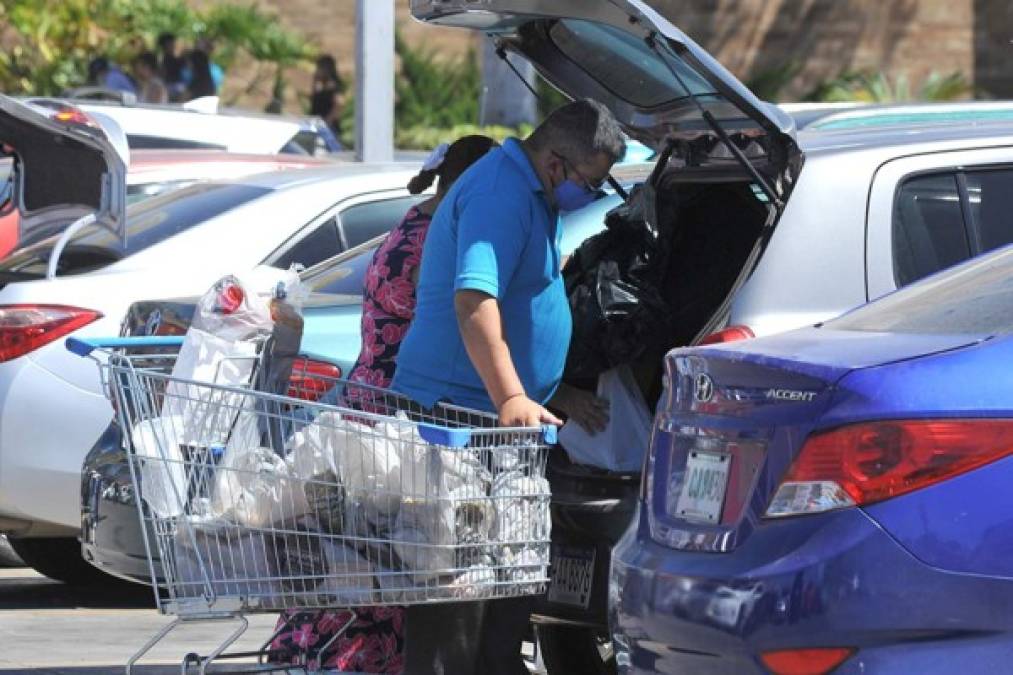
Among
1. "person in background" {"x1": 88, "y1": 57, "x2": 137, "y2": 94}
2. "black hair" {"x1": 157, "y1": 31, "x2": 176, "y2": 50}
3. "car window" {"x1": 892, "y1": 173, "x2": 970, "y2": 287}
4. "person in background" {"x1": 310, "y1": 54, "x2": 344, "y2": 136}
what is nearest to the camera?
"car window" {"x1": 892, "y1": 173, "x2": 970, "y2": 287}

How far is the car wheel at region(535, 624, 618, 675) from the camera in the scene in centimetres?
598

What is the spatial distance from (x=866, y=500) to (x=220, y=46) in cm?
2186

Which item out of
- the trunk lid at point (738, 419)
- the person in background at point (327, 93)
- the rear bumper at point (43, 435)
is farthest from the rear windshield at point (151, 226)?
the person in background at point (327, 93)

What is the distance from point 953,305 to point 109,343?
2.08m

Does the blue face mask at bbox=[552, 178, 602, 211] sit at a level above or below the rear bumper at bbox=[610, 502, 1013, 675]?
above

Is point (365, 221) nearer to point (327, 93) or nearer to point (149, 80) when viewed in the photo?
point (149, 80)

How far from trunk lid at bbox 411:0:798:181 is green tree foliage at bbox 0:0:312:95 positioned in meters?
17.5

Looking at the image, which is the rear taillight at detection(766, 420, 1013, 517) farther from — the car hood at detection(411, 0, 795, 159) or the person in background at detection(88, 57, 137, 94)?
the person in background at detection(88, 57, 137, 94)

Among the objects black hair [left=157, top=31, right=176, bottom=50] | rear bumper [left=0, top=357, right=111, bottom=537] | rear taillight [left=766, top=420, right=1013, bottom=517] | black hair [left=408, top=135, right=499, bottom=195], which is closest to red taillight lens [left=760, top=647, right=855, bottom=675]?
rear taillight [left=766, top=420, right=1013, bottom=517]

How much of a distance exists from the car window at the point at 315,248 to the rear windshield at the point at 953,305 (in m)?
3.73

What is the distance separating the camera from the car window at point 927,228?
203 inches

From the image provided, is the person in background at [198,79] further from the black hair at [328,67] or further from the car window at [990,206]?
the car window at [990,206]

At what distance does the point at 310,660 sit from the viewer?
17.3ft

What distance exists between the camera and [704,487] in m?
4.07
